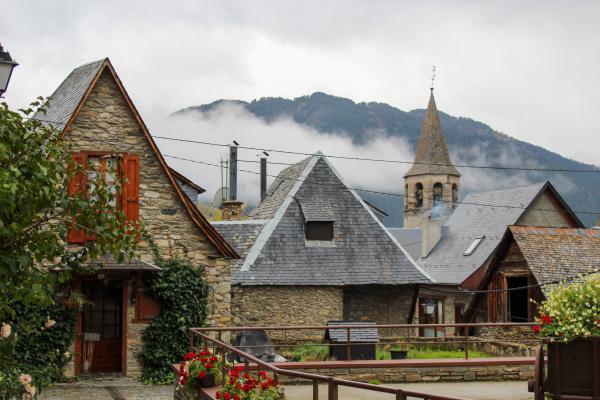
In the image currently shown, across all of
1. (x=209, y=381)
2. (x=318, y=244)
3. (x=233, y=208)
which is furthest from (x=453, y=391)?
(x=233, y=208)

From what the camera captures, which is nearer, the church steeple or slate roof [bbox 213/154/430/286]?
slate roof [bbox 213/154/430/286]

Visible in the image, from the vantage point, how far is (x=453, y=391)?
16.5 meters

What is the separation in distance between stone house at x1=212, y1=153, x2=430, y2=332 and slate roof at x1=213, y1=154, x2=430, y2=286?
29 millimetres

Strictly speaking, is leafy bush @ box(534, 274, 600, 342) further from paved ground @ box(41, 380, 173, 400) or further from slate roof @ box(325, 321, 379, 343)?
slate roof @ box(325, 321, 379, 343)

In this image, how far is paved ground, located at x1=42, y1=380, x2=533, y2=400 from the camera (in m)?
15.7

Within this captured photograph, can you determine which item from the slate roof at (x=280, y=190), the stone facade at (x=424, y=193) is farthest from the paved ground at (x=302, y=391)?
the stone facade at (x=424, y=193)

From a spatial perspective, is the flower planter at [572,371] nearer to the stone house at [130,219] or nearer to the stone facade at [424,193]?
the stone house at [130,219]

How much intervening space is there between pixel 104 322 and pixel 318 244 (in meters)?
9.80

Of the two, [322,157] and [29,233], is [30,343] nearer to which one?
[29,233]

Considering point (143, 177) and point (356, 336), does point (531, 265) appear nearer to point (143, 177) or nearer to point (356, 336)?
point (356, 336)

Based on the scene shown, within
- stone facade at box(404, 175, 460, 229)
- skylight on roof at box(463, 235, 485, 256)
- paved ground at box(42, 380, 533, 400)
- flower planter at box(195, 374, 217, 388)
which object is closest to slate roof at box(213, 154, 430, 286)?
paved ground at box(42, 380, 533, 400)

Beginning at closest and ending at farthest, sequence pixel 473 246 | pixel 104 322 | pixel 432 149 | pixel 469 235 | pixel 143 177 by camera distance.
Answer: pixel 143 177 < pixel 104 322 < pixel 473 246 < pixel 469 235 < pixel 432 149

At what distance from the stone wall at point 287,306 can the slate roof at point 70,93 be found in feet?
25.2

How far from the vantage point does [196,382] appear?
14.1 m
